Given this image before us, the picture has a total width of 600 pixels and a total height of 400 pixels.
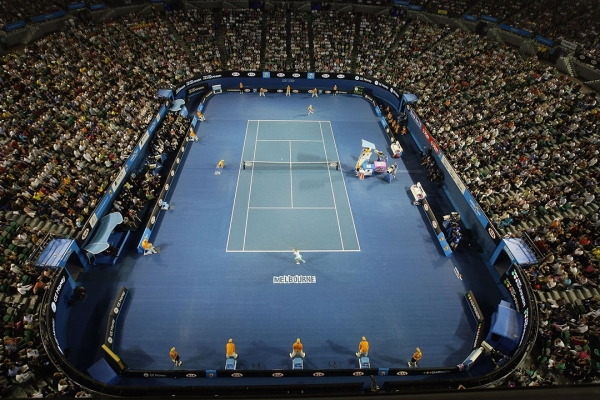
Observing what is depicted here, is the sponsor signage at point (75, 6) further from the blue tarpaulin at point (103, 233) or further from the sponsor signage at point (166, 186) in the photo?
the blue tarpaulin at point (103, 233)

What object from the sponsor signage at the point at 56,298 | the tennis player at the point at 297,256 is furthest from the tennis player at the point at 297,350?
the sponsor signage at the point at 56,298

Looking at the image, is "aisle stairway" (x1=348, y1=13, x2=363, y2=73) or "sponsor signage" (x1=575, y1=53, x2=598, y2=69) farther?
"aisle stairway" (x1=348, y1=13, x2=363, y2=73)

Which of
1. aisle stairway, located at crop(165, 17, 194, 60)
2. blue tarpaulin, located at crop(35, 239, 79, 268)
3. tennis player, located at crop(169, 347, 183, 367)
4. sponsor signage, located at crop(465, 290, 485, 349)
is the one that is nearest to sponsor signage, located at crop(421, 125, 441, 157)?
sponsor signage, located at crop(465, 290, 485, 349)

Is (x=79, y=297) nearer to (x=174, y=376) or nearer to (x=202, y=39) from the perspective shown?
(x=174, y=376)

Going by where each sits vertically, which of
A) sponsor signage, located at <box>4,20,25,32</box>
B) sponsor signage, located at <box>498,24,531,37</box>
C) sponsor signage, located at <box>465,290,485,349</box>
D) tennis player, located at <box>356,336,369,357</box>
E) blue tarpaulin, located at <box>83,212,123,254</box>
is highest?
sponsor signage, located at <box>498,24,531,37</box>

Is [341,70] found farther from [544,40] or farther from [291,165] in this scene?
[544,40]

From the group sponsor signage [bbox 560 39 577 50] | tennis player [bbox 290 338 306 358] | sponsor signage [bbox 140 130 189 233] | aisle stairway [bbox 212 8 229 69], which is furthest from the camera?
aisle stairway [bbox 212 8 229 69]

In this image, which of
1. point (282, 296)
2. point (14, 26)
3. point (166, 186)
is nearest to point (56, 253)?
point (166, 186)

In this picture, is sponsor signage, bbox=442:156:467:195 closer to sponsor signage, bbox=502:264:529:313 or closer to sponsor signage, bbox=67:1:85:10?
sponsor signage, bbox=502:264:529:313

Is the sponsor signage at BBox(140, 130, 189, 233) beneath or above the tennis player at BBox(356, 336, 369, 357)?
above
